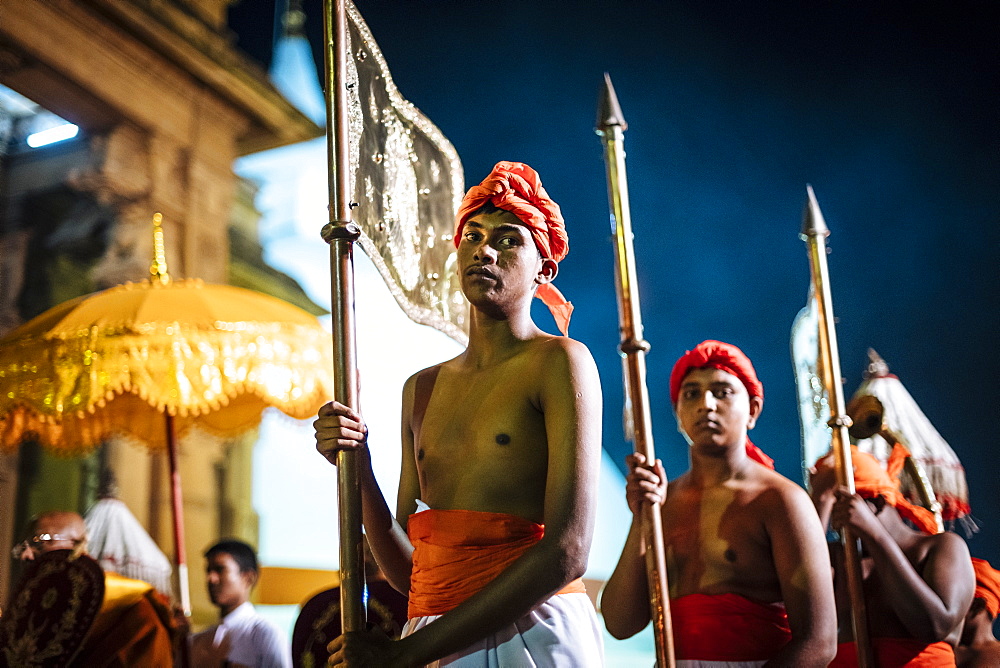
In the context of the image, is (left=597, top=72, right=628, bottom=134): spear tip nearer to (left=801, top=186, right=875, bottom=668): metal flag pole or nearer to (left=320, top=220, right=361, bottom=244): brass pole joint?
(left=801, top=186, right=875, bottom=668): metal flag pole

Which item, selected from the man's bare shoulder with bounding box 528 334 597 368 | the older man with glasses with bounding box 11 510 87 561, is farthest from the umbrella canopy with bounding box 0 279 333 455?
the man's bare shoulder with bounding box 528 334 597 368

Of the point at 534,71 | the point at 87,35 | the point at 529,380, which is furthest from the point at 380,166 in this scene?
the point at 87,35

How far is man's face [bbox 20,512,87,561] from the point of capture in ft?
15.6

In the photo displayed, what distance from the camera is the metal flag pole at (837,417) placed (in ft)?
11.3

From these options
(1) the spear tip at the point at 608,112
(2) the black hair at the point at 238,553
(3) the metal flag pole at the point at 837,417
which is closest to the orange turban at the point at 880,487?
(3) the metal flag pole at the point at 837,417

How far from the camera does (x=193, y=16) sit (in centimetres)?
753

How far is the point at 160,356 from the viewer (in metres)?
4.45

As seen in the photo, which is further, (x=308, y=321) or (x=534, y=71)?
(x=534, y=71)

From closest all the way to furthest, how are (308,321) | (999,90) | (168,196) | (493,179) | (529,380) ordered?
(529,380) → (493,179) → (308,321) → (999,90) → (168,196)

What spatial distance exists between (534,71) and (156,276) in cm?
299

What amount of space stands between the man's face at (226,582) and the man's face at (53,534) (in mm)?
677

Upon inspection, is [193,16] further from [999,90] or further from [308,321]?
[999,90]

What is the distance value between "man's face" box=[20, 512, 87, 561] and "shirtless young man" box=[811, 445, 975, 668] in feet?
11.7

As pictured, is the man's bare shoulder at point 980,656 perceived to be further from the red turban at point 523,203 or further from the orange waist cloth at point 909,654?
the red turban at point 523,203
